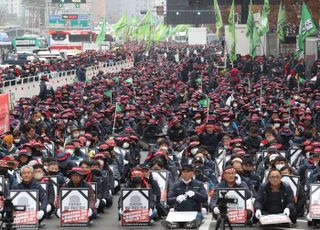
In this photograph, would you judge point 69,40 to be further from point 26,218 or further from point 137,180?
point 26,218

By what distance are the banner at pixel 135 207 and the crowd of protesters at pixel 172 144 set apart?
0.56ft

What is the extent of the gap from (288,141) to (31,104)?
13270 mm

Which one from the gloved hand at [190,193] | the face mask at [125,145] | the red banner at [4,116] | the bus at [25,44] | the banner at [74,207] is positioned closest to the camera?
the gloved hand at [190,193]

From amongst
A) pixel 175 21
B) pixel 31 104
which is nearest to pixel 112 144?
pixel 31 104

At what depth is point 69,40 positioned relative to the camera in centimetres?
11581

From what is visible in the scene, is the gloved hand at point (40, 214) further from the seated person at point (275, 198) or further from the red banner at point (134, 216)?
the seated person at point (275, 198)

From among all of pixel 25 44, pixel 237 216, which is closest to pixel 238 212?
pixel 237 216

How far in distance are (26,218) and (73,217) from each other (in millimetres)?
839

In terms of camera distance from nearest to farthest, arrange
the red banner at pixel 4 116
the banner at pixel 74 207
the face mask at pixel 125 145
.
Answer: the banner at pixel 74 207, the face mask at pixel 125 145, the red banner at pixel 4 116

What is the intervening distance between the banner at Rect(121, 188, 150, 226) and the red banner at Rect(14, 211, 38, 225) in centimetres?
147

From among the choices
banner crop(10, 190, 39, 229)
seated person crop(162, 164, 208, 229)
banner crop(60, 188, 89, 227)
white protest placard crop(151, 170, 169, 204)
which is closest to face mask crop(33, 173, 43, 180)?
banner crop(60, 188, 89, 227)

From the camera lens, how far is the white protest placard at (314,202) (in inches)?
771

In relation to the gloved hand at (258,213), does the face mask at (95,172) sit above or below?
above

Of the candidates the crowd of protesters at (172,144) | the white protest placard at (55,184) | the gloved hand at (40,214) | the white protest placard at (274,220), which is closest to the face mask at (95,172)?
the crowd of protesters at (172,144)
